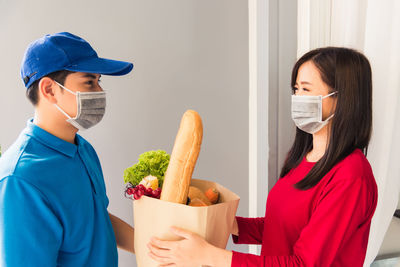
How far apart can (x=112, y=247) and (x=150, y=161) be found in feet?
0.99

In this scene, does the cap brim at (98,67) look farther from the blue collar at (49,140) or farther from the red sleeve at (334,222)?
the red sleeve at (334,222)

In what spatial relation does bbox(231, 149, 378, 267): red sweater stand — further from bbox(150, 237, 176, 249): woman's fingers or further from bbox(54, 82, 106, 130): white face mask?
bbox(54, 82, 106, 130): white face mask

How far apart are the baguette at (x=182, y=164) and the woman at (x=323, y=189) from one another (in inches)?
4.1

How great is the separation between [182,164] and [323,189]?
43cm

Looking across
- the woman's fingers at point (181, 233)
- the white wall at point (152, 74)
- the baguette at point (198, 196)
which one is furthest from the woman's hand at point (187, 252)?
the white wall at point (152, 74)

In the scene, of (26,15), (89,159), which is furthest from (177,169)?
(26,15)

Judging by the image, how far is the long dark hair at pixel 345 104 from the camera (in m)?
0.98

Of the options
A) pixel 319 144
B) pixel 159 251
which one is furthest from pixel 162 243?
pixel 319 144

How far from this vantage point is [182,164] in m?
0.87

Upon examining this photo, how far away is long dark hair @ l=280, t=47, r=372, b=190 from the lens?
0.98 meters

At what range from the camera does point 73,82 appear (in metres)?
0.96

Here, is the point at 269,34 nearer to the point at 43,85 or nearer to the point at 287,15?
the point at 287,15

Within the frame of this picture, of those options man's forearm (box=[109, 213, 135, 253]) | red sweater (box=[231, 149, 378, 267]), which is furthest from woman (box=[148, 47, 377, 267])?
man's forearm (box=[109, 213, 135, 253])

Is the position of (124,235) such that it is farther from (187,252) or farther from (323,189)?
(323,189)
